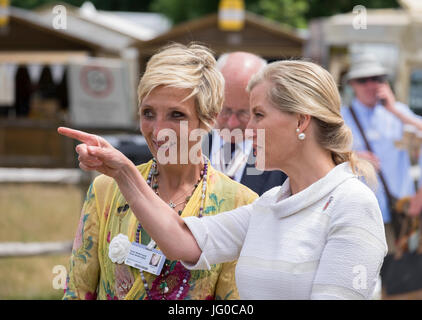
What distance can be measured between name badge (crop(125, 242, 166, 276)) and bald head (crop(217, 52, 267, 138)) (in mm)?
683

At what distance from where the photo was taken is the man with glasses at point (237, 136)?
2.13 meters

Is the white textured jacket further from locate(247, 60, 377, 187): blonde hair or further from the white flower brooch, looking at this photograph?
the white flower brooch

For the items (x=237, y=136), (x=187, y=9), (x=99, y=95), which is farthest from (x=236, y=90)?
(x=187, y=9)

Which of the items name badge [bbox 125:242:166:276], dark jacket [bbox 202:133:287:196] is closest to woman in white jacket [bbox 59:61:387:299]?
name badge [bbox 125:242:166:276]

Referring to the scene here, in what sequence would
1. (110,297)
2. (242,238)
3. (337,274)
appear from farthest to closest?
(110,297) < (242,238) < (337,274)

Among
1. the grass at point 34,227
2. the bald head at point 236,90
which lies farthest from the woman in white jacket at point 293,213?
the grass at point 34,227

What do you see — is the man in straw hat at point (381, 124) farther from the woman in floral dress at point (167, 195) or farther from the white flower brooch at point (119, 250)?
the white flower brooch at point (119, 250)

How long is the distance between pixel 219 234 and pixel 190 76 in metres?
0.42

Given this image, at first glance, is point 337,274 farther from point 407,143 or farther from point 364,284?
point 407,143

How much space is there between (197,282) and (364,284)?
51 centimetres

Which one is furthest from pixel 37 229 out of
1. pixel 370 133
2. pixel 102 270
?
pixel 102 270

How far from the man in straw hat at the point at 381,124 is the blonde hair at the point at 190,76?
314 centimetres

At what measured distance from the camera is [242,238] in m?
1.70
